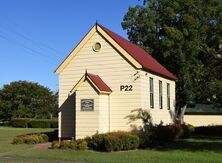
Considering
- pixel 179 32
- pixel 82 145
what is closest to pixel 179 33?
pixel 179 32

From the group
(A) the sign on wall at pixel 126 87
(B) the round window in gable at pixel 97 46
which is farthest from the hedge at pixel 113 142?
(B) the round window in gable at pixel 97 46

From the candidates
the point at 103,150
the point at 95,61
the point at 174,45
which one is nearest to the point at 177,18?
the point at 174,45

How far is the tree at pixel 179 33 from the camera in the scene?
37.7 m

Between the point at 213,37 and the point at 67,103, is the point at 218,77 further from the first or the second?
the point at 213,37

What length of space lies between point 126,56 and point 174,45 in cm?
1312

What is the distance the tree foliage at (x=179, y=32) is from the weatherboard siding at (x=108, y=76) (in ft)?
39.3

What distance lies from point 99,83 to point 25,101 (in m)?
53.1

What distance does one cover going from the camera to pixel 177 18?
3975 cm

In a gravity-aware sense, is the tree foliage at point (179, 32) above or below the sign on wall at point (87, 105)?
above

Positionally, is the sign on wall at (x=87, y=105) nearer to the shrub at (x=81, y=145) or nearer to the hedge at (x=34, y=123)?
the shrub at (x=81, y=145)

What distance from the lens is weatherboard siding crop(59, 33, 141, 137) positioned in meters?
25.7

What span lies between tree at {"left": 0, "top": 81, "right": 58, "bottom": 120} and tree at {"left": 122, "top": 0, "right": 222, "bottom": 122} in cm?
3831

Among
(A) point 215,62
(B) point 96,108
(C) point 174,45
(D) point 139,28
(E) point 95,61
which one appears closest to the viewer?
(A) point 215,62

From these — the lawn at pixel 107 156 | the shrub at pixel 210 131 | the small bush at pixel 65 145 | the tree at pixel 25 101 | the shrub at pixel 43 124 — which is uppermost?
the tree at pixel 25 101
